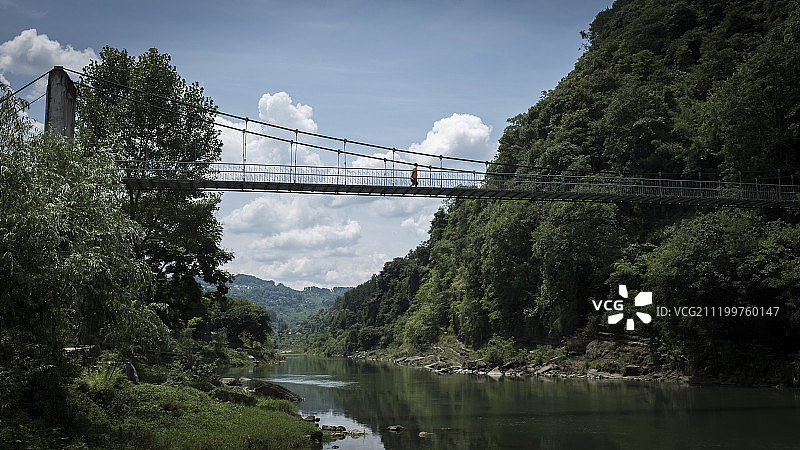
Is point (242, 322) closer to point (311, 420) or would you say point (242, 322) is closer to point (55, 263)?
point (311, 420)

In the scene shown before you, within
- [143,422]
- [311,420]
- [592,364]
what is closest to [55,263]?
[143,422]

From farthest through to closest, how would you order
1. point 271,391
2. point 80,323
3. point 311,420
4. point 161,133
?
point 161,133 → point 271,391 → point 311,420 → point 80,323

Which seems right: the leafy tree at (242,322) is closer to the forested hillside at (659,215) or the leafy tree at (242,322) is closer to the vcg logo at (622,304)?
the forested hillside at (659,215)

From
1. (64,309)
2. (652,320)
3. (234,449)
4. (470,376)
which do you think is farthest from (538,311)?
(64,309)

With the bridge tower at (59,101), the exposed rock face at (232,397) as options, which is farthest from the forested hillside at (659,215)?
the bridge tower at (59,101)

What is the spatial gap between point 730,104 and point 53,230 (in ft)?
91.9

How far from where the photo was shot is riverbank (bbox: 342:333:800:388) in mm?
25963

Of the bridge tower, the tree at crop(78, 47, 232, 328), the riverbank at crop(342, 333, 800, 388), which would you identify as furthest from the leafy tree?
the bridge tower

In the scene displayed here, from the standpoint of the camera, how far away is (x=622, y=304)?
3297cm

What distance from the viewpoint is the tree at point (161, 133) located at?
23172 millimetres

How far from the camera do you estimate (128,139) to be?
78.2 feet

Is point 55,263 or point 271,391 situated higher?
point 55,263

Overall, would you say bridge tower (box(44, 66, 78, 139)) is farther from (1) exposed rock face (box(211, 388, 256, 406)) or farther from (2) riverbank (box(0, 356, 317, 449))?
(1) exposed rock face (box(211, 388, 256, 406))

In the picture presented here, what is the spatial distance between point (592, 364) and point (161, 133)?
2512cm
